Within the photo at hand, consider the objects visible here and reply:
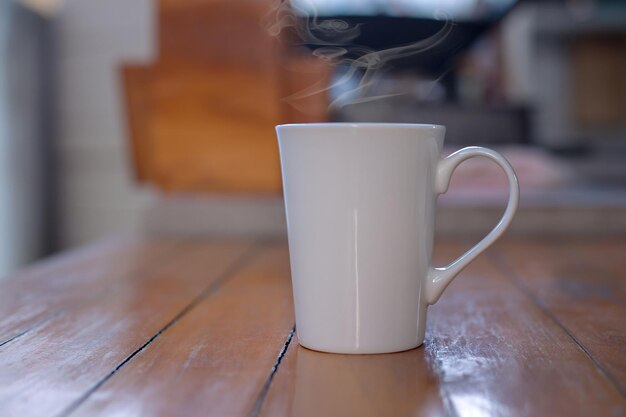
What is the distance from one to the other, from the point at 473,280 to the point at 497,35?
12.6ft

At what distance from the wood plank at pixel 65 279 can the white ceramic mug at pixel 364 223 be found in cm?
21


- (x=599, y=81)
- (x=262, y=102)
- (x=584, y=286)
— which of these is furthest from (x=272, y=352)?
(x=599, y=81)

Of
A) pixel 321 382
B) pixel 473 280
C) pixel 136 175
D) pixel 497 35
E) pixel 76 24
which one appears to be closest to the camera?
pixel 321 382

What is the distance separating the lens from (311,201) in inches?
17.5

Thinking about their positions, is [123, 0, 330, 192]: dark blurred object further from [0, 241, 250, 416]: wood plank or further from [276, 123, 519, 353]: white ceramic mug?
[276, 123, 519, 353]: white ceramic mug

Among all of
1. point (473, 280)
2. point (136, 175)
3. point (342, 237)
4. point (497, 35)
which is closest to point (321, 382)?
point (342, 237)

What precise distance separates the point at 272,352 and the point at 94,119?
2830 mm

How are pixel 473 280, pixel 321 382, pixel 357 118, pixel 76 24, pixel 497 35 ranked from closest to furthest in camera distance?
pixel 321 382 < pixel 473 280 < pixel 76 24 < pixel 357 118 < pixel 497 35

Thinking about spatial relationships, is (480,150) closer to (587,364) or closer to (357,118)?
(587,364)

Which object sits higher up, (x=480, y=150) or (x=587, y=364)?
(x=480, y=150)

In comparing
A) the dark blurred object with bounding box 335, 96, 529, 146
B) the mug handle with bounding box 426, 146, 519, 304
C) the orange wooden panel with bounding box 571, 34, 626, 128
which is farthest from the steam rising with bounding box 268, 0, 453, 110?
the orange wooden panel with bounding box 571, 34, 626, 128

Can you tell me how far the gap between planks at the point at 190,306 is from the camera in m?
0.35

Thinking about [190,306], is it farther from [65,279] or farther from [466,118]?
[466,118]

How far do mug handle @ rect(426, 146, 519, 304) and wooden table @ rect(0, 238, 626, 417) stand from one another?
0.04 m
